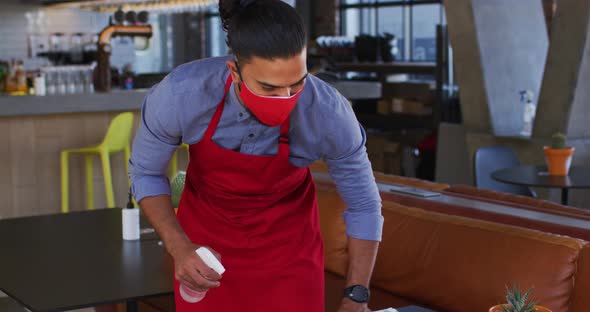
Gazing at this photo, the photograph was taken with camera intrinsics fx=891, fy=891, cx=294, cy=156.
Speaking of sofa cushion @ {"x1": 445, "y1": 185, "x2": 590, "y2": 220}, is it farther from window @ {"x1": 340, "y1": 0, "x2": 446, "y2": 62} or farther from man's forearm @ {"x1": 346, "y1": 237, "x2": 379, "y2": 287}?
window @ {"x1": 340, "y1": 0, "x2": 446, "y2": 62}

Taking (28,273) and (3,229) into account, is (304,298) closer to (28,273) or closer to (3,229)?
(28,273)

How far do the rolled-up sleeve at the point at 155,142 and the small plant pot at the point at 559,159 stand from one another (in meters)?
3.68

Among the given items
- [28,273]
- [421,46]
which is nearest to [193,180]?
[28,273]

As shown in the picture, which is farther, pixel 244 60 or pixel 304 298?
pixel 304 298

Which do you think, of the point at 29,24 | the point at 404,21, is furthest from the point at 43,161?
the point at 404,21

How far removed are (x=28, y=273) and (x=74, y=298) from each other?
0.35 metres

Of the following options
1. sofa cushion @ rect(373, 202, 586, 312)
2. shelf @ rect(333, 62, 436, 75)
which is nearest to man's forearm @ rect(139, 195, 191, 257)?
sofa cushion @ rect(373, 202, 586, 312)

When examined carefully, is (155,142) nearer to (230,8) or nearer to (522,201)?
(230,8)

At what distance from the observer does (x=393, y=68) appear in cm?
1021

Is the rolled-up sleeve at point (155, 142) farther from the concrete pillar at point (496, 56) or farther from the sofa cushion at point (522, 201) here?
the concrete pillar at point (496, 56)

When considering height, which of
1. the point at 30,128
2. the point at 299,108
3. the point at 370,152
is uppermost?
the point at 299,108

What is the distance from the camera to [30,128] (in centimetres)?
631

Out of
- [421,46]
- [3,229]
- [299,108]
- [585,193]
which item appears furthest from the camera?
[421,46]

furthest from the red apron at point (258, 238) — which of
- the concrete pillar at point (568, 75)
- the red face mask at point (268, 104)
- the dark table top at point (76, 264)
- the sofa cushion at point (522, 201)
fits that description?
the concrete pillar at point (568, 75)
